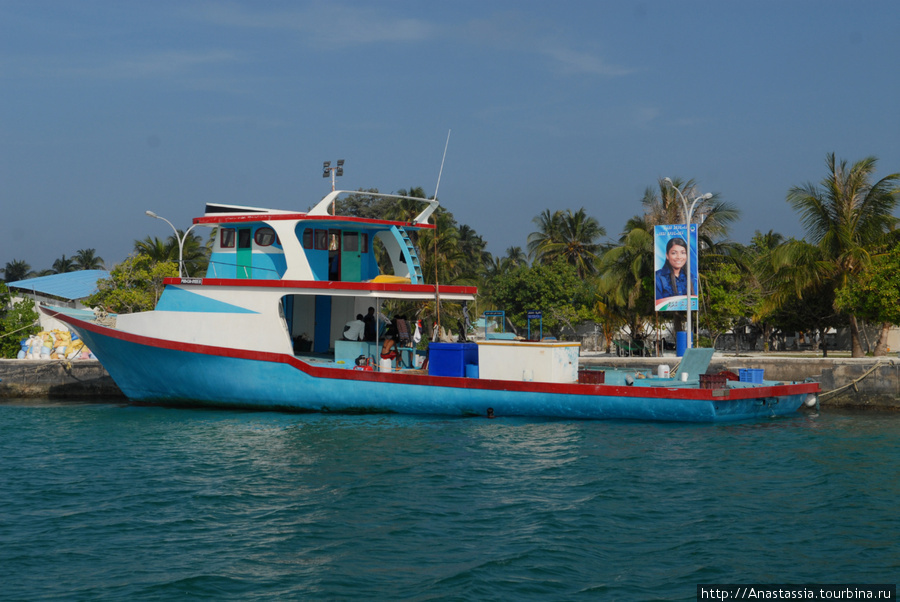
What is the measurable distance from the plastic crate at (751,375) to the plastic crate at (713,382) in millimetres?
1416

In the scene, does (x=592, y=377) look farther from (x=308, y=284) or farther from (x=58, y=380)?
(x=58, y=380)

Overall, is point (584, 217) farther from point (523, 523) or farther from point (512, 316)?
point (523, 523)

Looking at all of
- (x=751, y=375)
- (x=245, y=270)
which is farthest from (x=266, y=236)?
(x=751, y=375)

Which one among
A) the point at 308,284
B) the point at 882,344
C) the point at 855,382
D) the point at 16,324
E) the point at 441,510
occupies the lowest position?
the point at 441,510

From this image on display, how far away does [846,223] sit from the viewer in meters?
27.1

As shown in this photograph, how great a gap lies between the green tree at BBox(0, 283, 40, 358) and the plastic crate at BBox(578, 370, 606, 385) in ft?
74.8

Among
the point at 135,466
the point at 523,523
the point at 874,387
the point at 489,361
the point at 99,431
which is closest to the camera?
the point at 523,523

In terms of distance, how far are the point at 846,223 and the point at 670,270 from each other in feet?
22.1

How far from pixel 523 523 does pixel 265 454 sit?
5.67 m

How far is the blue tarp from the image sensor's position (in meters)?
39.7

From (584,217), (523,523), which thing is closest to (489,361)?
(523,523)

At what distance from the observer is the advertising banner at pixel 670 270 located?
2520 cm

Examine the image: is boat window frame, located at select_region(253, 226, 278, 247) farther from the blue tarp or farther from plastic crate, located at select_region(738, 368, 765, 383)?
the blue tarp

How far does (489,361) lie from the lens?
17406mm
